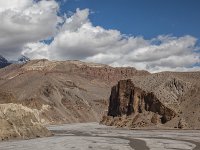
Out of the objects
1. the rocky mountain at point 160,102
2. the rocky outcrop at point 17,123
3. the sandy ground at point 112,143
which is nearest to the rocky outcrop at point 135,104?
the rocky mountain at point 160,102

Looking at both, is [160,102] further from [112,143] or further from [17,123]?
[112,143]

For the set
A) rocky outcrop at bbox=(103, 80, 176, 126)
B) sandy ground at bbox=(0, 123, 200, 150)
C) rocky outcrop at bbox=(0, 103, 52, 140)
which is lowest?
sandy ground at bbox=(0, 123, 200, 150)

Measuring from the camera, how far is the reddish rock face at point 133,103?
126m

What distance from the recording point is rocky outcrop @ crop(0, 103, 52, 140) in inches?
3249

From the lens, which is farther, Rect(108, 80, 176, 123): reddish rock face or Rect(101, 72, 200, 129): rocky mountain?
Rect(108, 80, 176, 123): reddish rock face

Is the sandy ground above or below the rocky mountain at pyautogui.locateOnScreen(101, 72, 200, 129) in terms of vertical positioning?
below

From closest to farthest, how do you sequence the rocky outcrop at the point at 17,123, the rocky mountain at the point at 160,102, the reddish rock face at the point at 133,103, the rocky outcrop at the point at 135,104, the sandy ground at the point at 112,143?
the sandy ground at the point at 112,143 < the rocky outcrop at the point at 17,123 < the rocky mountain at the point at 160,102 < the rocky outcrop at the point at 135,104 < the reddish rock face at the point at 133,103

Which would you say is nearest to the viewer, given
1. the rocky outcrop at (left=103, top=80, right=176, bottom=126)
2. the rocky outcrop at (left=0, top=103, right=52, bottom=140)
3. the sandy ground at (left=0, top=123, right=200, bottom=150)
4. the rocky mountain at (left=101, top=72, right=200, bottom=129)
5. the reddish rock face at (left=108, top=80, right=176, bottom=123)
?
the sandy ground at (left=0, top=123, right=200, bottom=150)

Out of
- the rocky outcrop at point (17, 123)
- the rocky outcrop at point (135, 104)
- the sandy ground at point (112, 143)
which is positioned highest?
the rocky outcrop at point (135, 104)

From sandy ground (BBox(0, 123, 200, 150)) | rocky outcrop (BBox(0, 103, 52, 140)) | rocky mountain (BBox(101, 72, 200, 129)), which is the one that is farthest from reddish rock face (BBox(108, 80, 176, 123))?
rocky outcrop (BBox(0, 103, 52, 140))

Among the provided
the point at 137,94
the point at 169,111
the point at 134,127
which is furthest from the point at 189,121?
the point at 137,94

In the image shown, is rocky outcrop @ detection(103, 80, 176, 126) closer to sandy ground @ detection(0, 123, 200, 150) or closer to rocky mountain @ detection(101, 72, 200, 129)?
rocky mountain @ detection(101, 72, 200, 129)

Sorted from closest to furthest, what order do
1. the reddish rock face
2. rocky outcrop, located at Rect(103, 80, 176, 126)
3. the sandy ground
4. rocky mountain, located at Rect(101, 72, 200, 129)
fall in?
the sandy ground < rocky mountain, located at Rect(101, 72, 200, 129) < rocky outcrop, located at Rect(103, 80, 176, 126) < the reddish rock face

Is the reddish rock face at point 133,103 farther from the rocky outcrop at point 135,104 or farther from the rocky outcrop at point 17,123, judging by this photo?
the rocky outcrop at point 17,123
